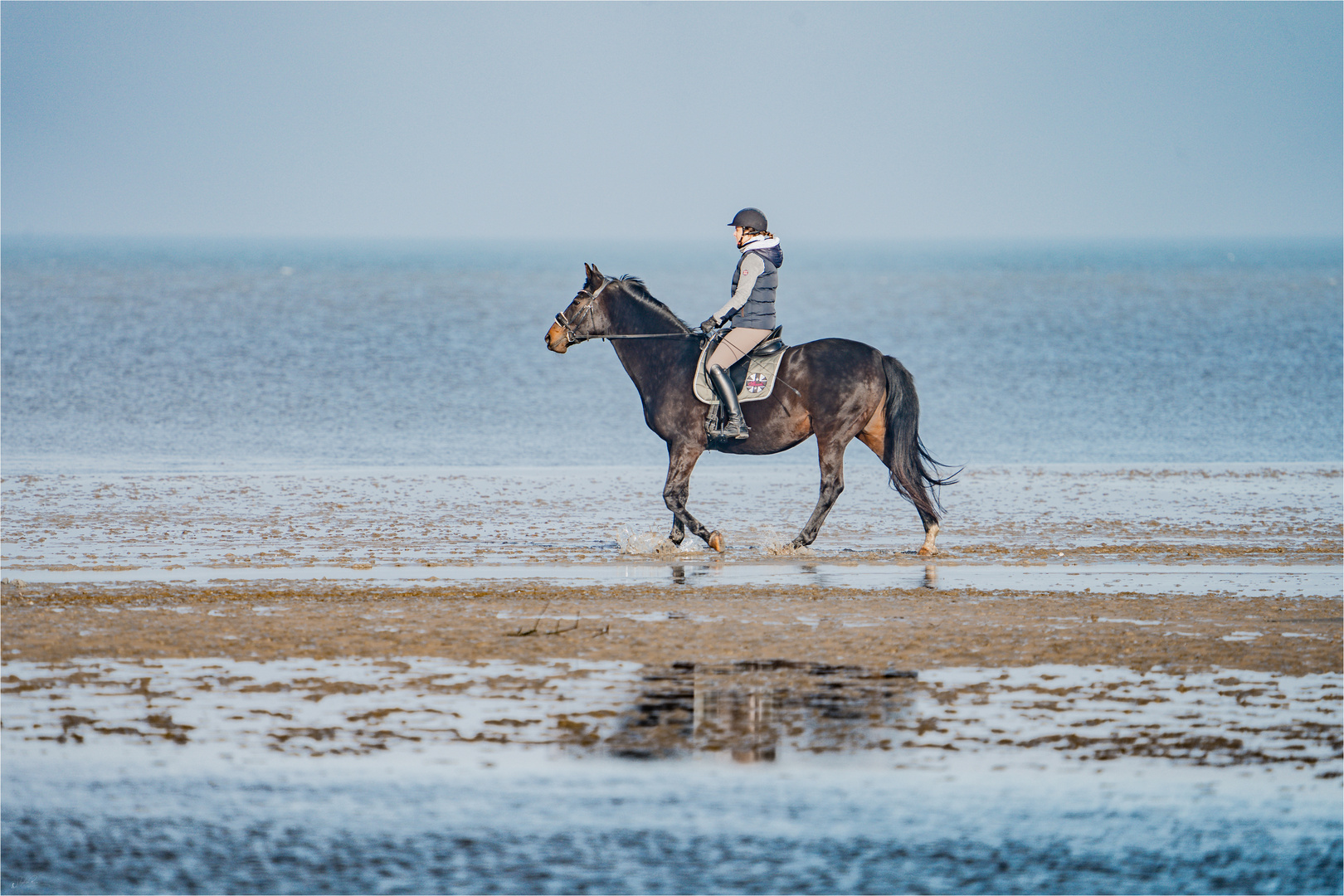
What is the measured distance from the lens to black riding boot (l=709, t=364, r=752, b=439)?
13125 mm

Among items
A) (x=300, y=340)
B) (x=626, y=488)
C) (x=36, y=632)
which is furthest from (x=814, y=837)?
(x=300, y=340)

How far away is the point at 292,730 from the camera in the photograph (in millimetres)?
7020

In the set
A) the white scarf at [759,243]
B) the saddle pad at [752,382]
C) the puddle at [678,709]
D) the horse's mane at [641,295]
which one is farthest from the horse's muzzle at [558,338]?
the puddle at [678,709]

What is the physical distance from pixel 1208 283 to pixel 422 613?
9657 centimetres

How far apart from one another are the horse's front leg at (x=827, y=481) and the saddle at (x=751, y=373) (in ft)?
2.22

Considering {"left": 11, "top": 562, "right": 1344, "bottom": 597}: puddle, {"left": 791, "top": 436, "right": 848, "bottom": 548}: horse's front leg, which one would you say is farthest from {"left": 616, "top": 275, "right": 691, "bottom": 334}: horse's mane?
{"left": 11, "top": 562, "right": 1344, "bottom": 597}: puddle

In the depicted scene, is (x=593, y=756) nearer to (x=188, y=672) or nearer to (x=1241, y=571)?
(x=188, y=672)

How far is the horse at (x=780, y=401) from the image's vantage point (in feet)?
43.4

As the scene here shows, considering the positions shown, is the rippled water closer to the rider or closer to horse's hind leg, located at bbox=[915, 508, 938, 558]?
horse's hind leg, located at bbox=[915, 508, 938, 558]

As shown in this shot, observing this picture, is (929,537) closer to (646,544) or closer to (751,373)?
(751,373)

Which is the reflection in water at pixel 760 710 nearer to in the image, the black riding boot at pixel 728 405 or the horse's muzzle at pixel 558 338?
the black riding boot at pixel 728 405

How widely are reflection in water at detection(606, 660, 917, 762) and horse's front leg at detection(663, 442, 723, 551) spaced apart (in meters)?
4.54

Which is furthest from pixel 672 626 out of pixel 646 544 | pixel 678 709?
pixel 646 544

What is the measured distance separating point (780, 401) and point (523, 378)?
922 inches
